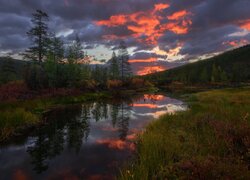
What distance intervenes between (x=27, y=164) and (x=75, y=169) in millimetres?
2556

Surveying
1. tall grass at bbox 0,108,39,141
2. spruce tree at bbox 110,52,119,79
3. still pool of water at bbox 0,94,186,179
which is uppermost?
spruce tree at bbox 110,52,119,79

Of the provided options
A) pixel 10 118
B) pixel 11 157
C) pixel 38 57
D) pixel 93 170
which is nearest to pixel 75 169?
pixel 93 170

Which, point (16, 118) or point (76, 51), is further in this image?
point (76, 51)

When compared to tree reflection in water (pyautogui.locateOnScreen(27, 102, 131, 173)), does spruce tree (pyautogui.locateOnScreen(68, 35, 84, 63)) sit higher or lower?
higher

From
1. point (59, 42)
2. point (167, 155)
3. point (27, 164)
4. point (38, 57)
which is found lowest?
point (27, 164)

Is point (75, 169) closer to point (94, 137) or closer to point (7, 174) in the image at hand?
point (7, 174)

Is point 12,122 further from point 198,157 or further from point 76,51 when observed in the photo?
point 76,51

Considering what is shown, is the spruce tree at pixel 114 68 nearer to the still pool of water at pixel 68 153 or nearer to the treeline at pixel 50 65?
the treeline at pixel 50 65

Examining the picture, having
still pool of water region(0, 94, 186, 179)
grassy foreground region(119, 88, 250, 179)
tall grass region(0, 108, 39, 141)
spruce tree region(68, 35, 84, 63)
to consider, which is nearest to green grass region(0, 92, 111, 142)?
tall grass region(0, 108, 39, 141)

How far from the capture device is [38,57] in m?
54.6

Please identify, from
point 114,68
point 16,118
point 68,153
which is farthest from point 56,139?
point 114,68

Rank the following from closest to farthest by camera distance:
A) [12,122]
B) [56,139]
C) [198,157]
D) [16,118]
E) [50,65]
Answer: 1. [198,157]
2. [56,139]
3. [12,122]
4. [16,118]
5. [50,65]

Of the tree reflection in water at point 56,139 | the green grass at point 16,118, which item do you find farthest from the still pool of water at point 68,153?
the green grass at point 16,118

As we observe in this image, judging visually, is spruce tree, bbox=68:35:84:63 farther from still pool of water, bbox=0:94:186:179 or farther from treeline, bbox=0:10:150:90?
still pool of water, bbox=0:94:186:179
